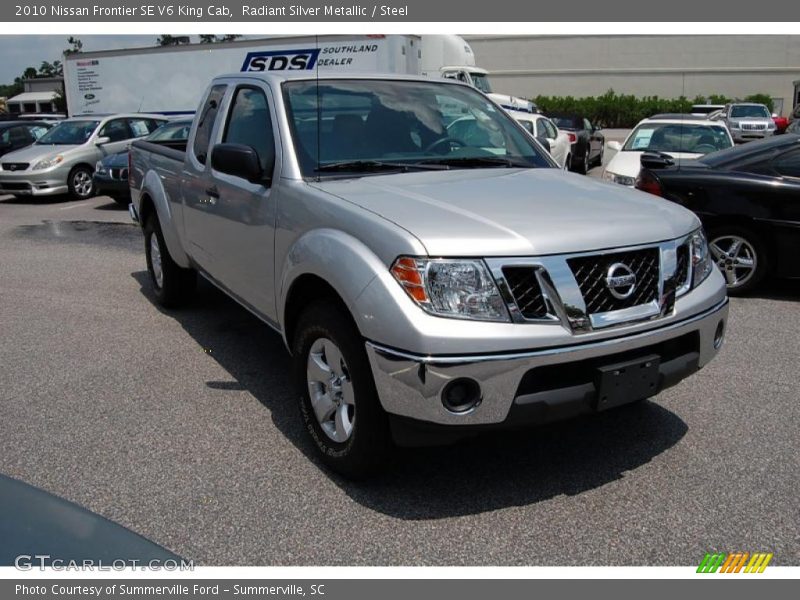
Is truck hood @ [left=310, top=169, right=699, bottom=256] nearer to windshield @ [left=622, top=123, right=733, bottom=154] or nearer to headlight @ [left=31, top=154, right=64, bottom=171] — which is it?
windshield @ [left=622, top=123, right=733, bottom=154]

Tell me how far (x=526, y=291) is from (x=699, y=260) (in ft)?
3.85

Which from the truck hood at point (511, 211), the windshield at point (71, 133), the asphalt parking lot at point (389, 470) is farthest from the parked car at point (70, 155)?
the truck hood at point (511, 211)

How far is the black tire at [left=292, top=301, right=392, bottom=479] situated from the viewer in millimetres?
3250

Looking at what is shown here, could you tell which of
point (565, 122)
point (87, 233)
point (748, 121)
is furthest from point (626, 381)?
point (748, 121)

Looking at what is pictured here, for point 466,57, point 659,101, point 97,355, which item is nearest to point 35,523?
point 97,355

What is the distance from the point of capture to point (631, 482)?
140 inches

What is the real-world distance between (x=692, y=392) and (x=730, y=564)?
6.00 feet

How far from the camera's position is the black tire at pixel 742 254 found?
22.3 ft

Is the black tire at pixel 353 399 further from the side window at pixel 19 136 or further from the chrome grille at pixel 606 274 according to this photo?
the side window at pixel 19 136

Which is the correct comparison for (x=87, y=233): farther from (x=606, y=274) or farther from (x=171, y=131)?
(x=606, y=274)

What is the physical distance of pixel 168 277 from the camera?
6.42 m

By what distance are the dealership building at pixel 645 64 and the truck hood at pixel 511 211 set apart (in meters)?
50.2

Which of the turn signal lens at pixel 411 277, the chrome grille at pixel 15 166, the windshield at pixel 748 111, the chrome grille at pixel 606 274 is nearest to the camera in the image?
the turn signal lens at pixel 411 277

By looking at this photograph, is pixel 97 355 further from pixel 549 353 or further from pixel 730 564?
pixel 730 564
